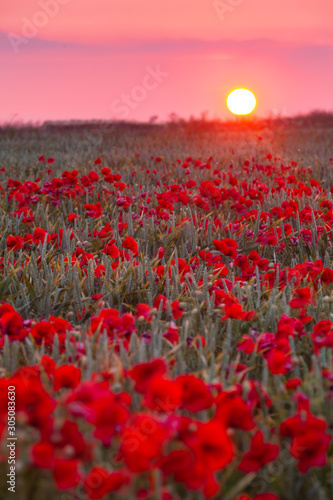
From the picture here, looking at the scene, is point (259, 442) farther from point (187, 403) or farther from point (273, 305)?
point (273, 305)

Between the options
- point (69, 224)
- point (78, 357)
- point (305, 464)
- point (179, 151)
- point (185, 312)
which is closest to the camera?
point (305, 464)

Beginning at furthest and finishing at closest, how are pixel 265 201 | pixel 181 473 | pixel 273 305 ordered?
pixel 265 201
pixel 273 305
pixel 181 473

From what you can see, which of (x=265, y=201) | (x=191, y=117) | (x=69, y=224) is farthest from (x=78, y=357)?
(x=191, y=117)

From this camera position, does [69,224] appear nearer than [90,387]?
No

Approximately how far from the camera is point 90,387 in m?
0.95

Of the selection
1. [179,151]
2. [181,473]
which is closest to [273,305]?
[181,473]

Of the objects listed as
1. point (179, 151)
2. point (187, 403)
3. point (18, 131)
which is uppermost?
point (18, 131)

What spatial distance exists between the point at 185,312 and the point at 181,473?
48.8 inches

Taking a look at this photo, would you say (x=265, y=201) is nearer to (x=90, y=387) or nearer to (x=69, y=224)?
(x=69, y=224)

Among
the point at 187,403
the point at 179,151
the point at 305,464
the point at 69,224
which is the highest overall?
the point at 179,151

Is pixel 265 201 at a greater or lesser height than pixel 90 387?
greater

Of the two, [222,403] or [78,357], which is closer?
[222,403]

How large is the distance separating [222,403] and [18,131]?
1391 centimetres

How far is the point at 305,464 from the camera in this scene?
105cm
